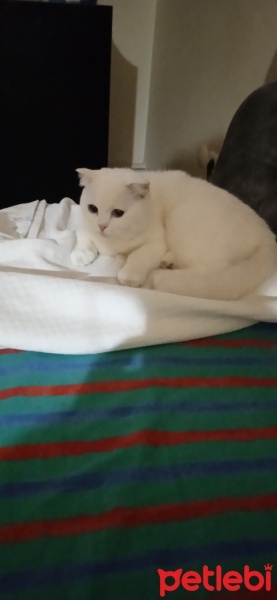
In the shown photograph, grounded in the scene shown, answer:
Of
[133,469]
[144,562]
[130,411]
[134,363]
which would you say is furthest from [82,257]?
[144,562]

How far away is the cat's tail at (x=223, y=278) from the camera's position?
102 cm

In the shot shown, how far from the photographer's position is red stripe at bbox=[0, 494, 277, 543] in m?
0.62

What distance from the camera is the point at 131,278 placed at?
3.47ft

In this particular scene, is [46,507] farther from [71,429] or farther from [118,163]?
[118,163]

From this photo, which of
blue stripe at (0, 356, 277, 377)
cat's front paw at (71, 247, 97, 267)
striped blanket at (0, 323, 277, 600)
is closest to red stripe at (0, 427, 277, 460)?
striped blanket at (0, 323, 277, 600)

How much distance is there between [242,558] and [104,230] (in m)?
0.75

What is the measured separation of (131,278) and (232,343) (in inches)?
10.3

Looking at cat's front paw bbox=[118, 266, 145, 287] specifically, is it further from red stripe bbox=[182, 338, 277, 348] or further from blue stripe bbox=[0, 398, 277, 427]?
blue stripe bbox=[0, 398, 277, 427]

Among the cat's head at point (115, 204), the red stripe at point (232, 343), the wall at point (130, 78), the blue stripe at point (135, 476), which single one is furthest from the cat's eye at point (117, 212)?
the wall at point (130, 78)

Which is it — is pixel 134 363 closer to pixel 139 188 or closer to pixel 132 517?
pixel 132 517

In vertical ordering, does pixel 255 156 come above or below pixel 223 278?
above

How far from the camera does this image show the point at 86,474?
0.69 m

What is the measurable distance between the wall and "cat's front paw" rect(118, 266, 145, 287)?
191 centimetres

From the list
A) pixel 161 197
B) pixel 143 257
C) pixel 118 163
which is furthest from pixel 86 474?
pixel 118 163
